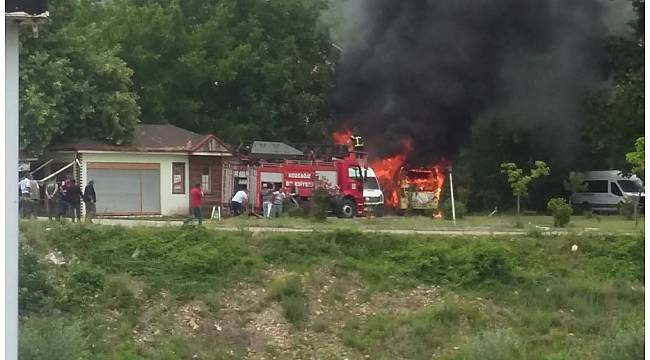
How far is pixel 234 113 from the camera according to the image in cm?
3606

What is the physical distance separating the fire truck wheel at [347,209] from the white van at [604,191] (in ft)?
34.2

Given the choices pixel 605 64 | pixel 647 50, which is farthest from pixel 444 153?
pixel 647 50

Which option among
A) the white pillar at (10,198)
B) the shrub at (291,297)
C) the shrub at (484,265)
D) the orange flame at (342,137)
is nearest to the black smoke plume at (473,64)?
the orange flame at (342,137)

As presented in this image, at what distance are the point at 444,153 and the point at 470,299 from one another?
1251 centimetres

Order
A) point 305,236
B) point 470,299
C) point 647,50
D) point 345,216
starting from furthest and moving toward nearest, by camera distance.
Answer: point 345,216, point 305,236, point 470,299, point 647,50

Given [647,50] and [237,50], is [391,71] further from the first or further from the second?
[647,50]

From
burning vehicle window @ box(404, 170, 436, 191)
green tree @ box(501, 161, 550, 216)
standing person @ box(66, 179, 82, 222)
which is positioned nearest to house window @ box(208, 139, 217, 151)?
burning vehicle window @ box(404, 170, 436, 191)

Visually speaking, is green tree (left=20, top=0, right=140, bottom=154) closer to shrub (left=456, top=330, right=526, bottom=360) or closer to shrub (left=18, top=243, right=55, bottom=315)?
shrub (left=18, top=243, right=55, bottom=315)

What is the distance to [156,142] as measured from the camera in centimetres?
3052

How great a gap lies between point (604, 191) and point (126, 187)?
17100 millimetres

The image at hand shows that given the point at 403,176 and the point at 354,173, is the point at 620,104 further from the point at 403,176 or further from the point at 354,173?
the point at 354,173

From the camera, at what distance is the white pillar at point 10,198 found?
5.70m

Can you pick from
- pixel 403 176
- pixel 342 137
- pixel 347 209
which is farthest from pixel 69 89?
pixel 403 176

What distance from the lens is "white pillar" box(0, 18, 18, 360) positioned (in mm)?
5695
